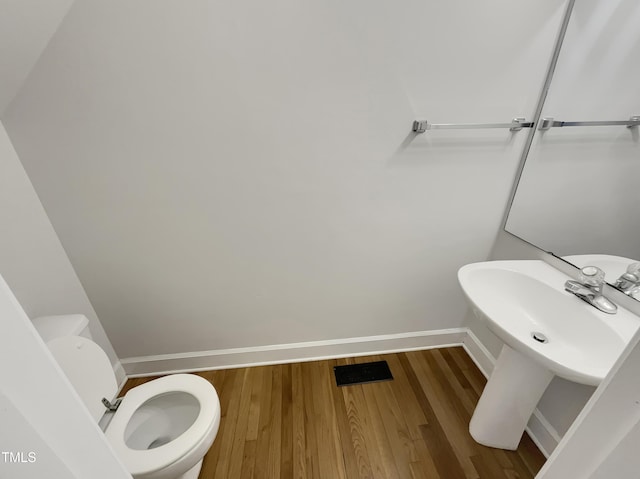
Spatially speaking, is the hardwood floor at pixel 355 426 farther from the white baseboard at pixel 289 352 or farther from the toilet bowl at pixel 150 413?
the toilet bowl at pixel 150 413

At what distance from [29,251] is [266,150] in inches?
40.2

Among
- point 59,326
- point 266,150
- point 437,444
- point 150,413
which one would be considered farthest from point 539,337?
point 59,326

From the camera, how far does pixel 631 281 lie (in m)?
0.94

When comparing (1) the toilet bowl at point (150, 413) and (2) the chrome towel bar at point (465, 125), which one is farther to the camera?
(2) the chrome towel bar at point (465, 125)

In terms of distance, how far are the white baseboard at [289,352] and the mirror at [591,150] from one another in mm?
848

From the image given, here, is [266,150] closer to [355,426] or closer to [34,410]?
[34,410]

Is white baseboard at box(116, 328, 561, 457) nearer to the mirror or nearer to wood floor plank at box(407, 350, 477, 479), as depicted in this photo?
wood floor plank at box(407, 350, 477, 479)

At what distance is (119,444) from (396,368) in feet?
4.44

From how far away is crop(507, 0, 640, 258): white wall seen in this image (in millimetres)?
957

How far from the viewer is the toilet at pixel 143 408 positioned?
0.90m

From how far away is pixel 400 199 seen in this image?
133cm

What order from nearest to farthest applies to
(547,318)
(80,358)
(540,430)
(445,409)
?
(80,358)
(547,318)
(540,430)
(445,409)

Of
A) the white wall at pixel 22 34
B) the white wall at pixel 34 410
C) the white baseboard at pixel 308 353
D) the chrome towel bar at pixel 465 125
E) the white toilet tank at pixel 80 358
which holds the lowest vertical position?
the white baseboard at pixel 308 353

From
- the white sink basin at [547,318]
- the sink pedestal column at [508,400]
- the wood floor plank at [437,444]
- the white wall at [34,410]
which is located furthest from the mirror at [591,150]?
the white wall at [34,410]
